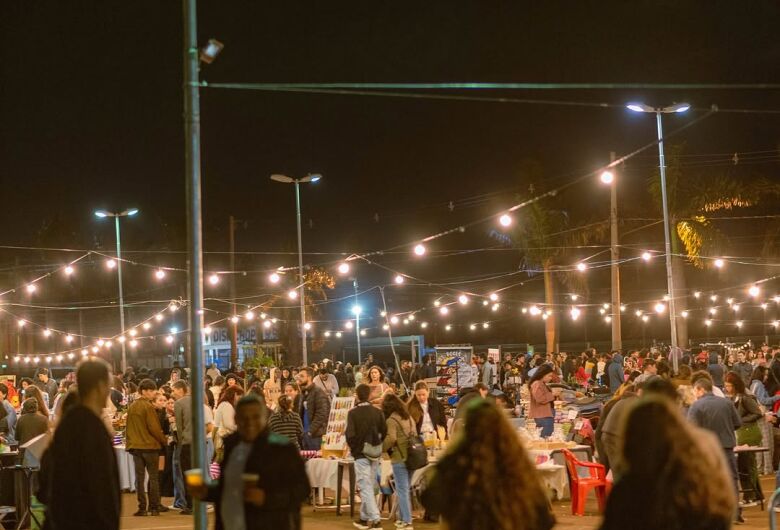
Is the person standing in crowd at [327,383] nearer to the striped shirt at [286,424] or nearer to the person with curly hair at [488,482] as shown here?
the striped shirt at [286,424]

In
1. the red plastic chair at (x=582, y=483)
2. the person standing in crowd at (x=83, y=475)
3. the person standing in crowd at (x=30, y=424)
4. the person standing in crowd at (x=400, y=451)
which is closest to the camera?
the person standing in crowd at (x=83, y=475)

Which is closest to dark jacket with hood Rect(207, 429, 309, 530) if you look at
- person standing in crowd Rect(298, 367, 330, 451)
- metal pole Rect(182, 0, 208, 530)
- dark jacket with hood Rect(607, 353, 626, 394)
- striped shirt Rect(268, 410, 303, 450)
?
metal pole Rect(182, 0, 208, 530)

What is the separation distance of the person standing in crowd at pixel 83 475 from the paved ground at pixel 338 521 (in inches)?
284

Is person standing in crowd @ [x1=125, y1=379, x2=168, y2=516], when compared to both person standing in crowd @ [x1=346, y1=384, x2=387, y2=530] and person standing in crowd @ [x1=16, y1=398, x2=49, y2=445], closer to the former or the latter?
person standing in crowd @ [x1=16, y1=398, x2=49, y2=445]

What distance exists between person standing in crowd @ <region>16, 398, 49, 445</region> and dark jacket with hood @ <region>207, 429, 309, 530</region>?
26.5 ft

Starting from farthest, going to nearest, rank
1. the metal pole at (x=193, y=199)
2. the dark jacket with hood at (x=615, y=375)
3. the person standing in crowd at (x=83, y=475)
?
the dark jacket with hood at (x=615, y=375)
the metal pole at (x=193, y=199)
the person standing in crowd at (x=83, y=475)

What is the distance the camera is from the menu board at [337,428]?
14.0 metres

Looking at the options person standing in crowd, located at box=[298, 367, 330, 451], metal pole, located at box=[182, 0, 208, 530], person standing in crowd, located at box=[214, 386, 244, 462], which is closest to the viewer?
metal pole, located at box=[182, 0, 208, 530]

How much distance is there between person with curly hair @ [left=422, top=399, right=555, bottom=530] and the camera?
4.22m

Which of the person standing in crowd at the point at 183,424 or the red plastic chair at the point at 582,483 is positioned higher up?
the person standing in crowd at the point at 183,424

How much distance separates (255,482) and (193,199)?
407cm

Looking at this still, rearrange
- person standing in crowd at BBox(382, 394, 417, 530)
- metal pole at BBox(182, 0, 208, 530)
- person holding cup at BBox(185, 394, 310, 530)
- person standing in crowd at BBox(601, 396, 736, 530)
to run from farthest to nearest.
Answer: person standing in crowd at BBox(382, 394, 417, 530), metal pole at BBox(182, 0, 208, 530), person holding cup at BBox(185, 394, 310, 530), person standing in crowd at BBox(601, 396, 736, 530)

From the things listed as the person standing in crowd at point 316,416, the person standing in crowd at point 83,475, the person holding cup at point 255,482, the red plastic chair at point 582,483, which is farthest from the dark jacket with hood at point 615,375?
the person standing in crowd at point 83,475

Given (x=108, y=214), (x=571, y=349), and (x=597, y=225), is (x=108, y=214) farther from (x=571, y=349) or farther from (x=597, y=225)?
(x=571, y=349)
